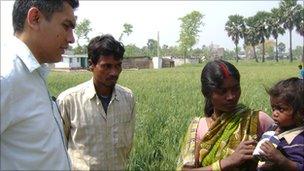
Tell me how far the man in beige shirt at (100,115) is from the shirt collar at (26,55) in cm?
110

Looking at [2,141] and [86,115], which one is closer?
[2,141]

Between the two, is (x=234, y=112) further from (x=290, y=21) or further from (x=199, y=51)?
(x=199, y=51)

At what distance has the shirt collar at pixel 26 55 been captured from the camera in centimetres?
162

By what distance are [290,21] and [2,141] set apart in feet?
227

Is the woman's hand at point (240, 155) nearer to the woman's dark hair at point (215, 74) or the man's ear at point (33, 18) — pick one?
the woman's dark hair at point (215, 74)

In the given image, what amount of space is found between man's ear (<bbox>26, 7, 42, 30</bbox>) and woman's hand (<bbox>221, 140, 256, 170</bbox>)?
3.56ft

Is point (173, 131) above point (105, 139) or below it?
below

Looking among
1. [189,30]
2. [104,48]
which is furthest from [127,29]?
[104,48]

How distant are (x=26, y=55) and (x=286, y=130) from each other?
1.29 meters

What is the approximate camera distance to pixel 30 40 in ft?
5.57

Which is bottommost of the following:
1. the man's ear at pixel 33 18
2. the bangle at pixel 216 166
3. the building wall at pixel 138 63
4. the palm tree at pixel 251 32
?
the bangle at pixel 216 166

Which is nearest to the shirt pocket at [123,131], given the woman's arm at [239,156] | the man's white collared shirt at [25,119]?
the woman's arm at [239,156]

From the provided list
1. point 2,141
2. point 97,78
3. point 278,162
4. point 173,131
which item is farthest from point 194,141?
point 173,131

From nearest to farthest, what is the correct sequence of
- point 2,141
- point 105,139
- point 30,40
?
1. point 2,141
2. point 30,40
3. point 105,139
